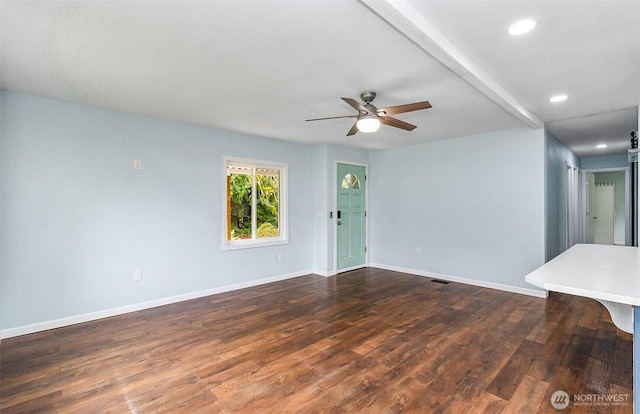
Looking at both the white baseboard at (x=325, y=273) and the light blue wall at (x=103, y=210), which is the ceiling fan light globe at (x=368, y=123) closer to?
the light blue wall at (x=103, y=210)

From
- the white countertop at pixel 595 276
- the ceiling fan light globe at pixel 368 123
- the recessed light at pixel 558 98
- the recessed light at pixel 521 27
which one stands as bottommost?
the white countertop at pixel 595 276

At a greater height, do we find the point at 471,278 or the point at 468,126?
the point at 468,126

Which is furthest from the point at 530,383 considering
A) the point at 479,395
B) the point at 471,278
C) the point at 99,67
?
the point at 99,67

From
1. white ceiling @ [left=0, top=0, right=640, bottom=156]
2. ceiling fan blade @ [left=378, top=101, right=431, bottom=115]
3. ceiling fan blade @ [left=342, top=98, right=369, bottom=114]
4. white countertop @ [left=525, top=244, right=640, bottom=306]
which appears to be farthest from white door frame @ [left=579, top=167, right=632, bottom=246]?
ceiling fan blade @ [left=342, top=98, right=369, bottom=114]

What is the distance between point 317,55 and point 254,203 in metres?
3.10

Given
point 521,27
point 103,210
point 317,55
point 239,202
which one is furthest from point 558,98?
point 103,210

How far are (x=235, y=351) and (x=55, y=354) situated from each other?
1.52m

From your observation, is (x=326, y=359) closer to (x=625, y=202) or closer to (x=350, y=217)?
(x=350, y=217)

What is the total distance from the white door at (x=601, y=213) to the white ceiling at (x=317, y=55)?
626 centimetres

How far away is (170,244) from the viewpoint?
12.9 feet

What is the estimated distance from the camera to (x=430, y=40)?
A: 188 centimetres

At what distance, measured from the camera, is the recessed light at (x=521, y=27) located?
5.99 feet

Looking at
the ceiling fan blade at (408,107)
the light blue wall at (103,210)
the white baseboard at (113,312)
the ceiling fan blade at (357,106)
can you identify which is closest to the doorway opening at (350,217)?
the white baseboard at (113,312)

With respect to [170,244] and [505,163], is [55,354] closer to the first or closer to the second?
[170,244]
